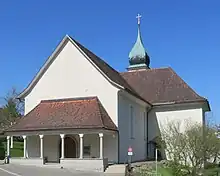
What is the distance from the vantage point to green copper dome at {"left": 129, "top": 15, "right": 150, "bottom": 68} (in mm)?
55281

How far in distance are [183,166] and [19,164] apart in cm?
1336

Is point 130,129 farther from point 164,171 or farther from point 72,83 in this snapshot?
point 164,171

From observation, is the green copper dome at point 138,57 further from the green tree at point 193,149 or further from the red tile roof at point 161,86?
the green tree at point 193,149

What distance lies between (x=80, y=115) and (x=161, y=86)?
49.9ft

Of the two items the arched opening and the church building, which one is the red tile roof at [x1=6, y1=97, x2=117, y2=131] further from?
the arched opening

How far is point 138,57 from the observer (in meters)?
55.8

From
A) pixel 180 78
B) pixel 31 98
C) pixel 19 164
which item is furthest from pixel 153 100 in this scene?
pixel 19 164

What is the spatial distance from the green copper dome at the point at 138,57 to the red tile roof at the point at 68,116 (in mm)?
22811

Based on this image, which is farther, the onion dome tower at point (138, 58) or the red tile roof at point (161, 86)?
the onion dome tower at point (138, 58)

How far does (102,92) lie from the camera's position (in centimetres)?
3356

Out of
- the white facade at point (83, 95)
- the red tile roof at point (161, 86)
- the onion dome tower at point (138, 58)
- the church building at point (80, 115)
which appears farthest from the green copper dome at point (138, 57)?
the white facade at point (83, 95)

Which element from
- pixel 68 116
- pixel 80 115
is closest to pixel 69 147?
pixel 68 116

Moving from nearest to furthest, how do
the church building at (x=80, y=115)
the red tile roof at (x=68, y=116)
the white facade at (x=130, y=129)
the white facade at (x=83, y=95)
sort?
the red tile roof at (x=68, y=116) → the church building at (x=80, y=115) → the white facade at (x=83, y=95) → the white facade at (x=130, y=129)

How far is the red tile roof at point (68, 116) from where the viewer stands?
3039 centimetres
